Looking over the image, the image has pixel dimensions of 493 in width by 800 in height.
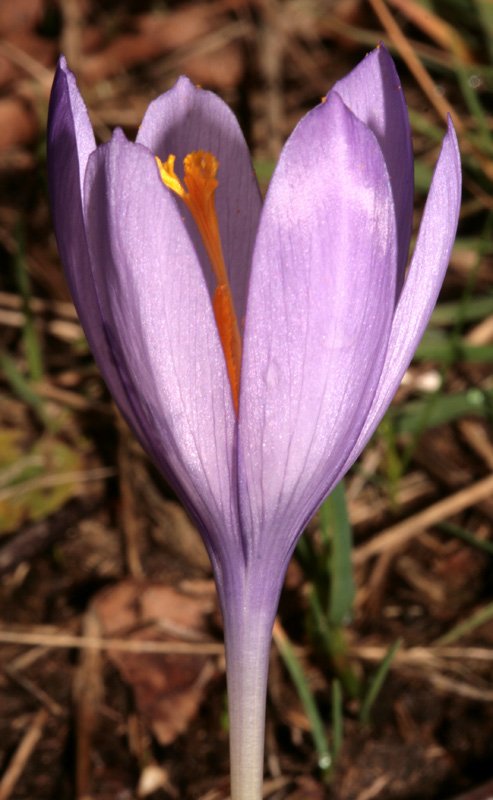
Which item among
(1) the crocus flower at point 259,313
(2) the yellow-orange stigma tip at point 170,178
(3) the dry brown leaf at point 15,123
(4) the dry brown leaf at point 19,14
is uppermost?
(4) the dry brown leaf at point 19,14

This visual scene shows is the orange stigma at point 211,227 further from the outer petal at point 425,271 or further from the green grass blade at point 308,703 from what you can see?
the green grass blade at point 308,703

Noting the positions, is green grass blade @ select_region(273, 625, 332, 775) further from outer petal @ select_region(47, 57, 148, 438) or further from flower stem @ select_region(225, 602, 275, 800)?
outer petal @ select_region(47, 57, 148, 438)

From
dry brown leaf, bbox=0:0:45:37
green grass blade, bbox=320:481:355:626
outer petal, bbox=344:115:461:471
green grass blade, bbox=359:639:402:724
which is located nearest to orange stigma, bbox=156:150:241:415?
outer petal, bbox=344:115:461:471

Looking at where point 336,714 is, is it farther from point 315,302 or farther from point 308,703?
point 315,302

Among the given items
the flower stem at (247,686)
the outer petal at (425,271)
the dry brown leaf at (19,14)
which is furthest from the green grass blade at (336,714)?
the dry brown leaf at (19,14)

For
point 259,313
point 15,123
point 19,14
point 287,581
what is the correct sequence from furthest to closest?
point 19,14, point 15,123, point 287,581, point 259,313

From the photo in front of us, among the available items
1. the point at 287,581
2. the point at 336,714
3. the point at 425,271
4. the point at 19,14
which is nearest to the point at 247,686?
the point at 336,714

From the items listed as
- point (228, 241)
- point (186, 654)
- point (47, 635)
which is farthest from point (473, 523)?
point (228, 241)

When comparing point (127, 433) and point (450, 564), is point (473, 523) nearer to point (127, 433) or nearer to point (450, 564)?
point (450, 564)

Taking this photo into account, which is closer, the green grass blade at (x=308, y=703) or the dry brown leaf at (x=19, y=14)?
the green grass blade at (x=308, y=703)
